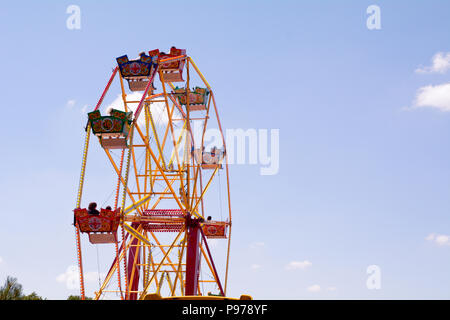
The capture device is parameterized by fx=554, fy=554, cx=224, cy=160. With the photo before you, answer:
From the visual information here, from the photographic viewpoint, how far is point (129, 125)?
76.5ft

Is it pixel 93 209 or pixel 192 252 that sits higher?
pixel 93 209

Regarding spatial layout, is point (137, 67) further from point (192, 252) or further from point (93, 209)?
point (192, 252)

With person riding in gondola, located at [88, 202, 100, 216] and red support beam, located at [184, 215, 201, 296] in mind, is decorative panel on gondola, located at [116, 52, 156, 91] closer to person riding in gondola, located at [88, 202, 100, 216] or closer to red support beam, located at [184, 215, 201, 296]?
person riding in gondola, located at [88, 202, 100, 216]

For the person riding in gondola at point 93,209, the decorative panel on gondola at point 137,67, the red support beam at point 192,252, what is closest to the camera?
the person riding in gondola at point 93,209

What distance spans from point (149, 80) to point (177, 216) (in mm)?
7403

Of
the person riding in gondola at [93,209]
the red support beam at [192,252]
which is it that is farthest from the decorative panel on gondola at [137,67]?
the red support beam at [192,252]

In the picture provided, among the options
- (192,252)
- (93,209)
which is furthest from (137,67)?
(192,252)

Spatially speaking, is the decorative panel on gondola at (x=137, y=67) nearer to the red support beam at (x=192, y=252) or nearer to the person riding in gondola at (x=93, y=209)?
the person riding in gondola at (x=93, y=209)

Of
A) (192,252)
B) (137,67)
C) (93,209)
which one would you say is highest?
(137,67)
